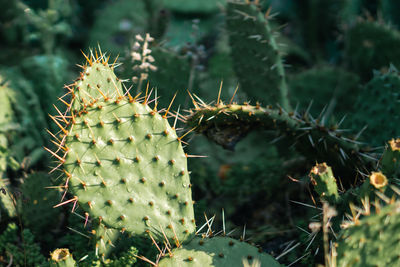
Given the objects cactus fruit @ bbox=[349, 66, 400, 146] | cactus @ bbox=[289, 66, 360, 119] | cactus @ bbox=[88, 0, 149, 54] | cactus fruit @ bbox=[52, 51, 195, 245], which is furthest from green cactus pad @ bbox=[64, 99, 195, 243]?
cactus @ bbox=[88, 0, 149, 54]

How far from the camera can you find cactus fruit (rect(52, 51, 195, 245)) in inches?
57.6

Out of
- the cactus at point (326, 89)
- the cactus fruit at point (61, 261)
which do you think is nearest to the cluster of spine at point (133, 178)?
the cactus fruit at point (61, 261)

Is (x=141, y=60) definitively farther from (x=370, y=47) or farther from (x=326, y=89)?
(x=370, y=47)

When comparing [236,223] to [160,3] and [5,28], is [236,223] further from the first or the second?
[5,28]

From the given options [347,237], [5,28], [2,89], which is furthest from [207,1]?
[347,237]

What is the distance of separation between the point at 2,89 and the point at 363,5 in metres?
2.73

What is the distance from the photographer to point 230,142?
6.34ft

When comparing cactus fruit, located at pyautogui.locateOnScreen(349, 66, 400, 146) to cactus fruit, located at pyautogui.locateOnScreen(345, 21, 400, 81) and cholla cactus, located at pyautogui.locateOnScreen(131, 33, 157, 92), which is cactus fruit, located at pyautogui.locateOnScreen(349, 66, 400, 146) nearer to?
cactus fruit, located at pyautogui.locateOnScreen(345, 21, 400, 81)

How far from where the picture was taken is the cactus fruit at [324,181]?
56.6 inches

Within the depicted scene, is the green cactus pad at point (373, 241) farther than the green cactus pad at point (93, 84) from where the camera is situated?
No

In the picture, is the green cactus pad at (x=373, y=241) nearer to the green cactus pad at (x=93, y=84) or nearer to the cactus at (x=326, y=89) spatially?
the green cactus pad at (x=93, y=84)

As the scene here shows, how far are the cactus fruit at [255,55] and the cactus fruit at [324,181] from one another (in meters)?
0.88

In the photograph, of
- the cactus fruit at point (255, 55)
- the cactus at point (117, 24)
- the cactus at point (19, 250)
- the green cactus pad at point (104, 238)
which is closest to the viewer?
the green cactus pad at point (104, 238)

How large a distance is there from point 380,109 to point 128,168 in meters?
1.39
